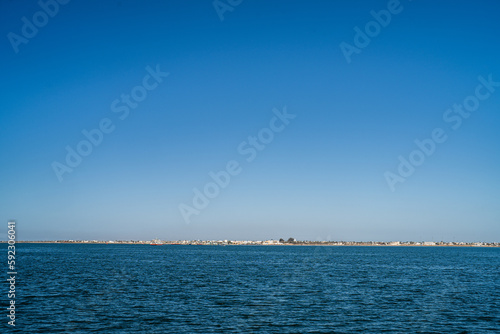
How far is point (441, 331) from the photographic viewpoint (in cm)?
3369

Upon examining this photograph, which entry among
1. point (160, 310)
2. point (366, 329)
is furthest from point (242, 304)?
point (366, 329)

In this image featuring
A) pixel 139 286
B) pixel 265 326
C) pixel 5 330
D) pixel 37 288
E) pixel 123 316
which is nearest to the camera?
pixel 5 330

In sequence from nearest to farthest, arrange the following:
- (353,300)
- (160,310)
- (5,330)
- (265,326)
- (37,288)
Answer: (5,330) < (265,326) < (160,310) < (353,300) < (37,288)

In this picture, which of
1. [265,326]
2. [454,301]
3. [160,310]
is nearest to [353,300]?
[454,301]

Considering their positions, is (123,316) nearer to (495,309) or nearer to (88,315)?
(88,315)

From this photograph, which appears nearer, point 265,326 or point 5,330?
point 5,330

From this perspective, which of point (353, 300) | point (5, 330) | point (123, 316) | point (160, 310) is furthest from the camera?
point (353, 300)

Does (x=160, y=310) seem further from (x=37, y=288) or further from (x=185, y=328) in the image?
(x=37, y=288)

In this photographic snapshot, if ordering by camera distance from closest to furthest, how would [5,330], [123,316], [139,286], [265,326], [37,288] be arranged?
[5,330]
[265,326]
[123,316]
[37,288]
[139,286]

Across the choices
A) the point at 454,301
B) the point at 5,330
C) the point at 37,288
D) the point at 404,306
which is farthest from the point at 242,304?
the point at 37,288

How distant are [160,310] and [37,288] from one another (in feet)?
81.3

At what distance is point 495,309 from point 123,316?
39728 millimetres

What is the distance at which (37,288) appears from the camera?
5447 centimetres

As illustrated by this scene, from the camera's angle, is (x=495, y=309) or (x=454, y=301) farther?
(x=454, y=301)
